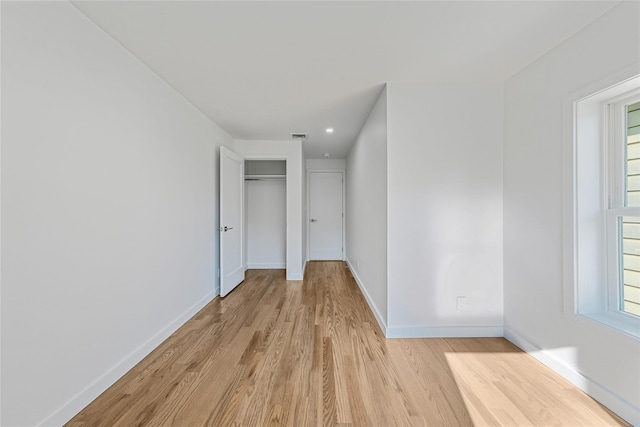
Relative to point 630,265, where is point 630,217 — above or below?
above

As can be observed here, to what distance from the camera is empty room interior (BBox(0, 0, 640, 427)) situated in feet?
4.58

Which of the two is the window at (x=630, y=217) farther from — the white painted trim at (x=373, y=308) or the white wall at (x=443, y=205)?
the white painted trim at (x=373, y=308)

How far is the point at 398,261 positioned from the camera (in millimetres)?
2398

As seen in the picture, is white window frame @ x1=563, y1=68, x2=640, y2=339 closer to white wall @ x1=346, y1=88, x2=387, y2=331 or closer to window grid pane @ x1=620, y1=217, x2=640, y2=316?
A: window grid pane @ x1=620, y1=217, x2=640, y2=316

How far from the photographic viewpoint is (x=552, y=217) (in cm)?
190

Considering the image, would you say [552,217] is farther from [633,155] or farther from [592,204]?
[633,155]

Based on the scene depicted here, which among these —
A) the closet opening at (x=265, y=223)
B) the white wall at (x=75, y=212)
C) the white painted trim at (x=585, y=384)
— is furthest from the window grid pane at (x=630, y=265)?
the closet opening at (x=265, y=223)

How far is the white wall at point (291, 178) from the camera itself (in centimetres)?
435

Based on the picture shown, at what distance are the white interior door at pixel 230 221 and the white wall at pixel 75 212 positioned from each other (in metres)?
1.06

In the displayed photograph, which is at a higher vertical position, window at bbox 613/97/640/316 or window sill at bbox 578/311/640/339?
window at bbox 613/97/640/316

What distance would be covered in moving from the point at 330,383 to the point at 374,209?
1.76m

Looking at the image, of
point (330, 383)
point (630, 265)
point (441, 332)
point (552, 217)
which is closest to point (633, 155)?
point (552, 217)

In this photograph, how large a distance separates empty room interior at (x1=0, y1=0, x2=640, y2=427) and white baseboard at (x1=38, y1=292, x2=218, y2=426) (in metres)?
0.02

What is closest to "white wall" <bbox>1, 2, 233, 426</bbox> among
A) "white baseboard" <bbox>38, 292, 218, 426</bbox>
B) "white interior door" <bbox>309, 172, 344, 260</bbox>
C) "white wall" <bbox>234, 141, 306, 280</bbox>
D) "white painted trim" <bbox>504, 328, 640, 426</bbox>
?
"white baseboard" <bbox>38, 292, 218, 426</bbox>
